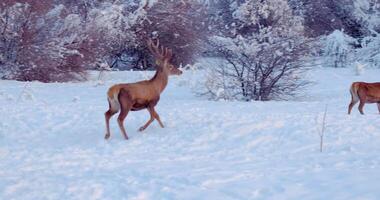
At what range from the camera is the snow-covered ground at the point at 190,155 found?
724 centimetres

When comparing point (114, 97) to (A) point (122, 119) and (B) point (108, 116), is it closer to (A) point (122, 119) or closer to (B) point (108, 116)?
(B) point (108, 116)

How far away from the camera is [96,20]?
102ft

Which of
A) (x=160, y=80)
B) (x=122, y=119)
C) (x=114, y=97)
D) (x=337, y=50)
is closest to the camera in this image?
(x=122, y=119)

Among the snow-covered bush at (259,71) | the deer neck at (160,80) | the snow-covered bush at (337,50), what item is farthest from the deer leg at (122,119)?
the snow-covered bush at (337,50)

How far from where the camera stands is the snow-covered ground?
7.24 meters

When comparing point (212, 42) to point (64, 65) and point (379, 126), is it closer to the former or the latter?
point (64, 65)

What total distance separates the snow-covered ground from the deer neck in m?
0.73

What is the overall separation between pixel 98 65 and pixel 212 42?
680cm

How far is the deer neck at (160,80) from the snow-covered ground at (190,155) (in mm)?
731

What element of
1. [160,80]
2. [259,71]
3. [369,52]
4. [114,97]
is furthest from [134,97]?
[369,52]

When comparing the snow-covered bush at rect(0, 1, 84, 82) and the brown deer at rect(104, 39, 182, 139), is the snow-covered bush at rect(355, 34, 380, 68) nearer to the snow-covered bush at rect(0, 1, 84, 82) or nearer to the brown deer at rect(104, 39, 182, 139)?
the snow-covered bush at rect(0, 1, 84, 82)

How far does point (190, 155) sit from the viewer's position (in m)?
9.90

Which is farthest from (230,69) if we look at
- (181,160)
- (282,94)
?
(181,160)

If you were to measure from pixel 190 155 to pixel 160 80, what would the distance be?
9.81 ft
